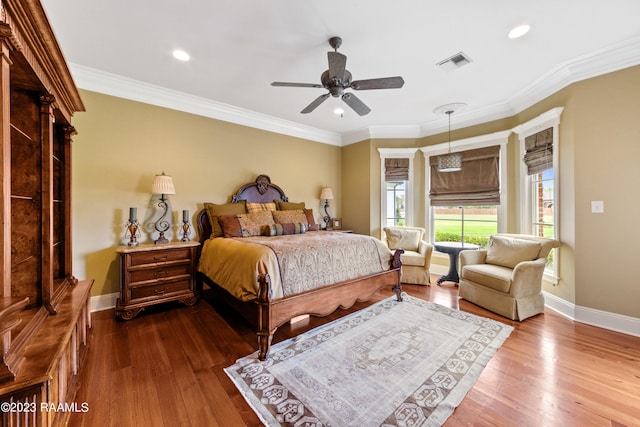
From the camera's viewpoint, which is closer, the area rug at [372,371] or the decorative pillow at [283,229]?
the area rug at [372,371]

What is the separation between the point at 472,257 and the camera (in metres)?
3.55

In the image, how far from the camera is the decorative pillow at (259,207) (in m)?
4.09

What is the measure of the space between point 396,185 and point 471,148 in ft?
4.73

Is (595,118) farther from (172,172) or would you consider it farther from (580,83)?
(172,172)

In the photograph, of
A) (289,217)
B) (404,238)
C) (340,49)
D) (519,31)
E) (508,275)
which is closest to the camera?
(519,31)

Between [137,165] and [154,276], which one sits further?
[137,165]

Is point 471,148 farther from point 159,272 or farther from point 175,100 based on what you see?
point 159,272

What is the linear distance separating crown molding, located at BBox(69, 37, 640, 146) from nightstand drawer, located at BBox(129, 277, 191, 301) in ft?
8.01

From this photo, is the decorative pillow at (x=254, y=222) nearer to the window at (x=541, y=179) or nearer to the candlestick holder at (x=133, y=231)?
the candlestick holder at (x=133, y=231)

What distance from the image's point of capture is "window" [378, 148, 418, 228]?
500 cm

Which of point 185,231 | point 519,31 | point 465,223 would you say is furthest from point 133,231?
point 465,223

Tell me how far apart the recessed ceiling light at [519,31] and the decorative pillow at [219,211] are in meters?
3.81

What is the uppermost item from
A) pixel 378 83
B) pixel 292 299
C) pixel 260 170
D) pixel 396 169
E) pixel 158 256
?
pixel 378 83

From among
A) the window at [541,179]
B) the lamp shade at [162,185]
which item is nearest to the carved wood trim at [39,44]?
the lamp shade at [162,185]
